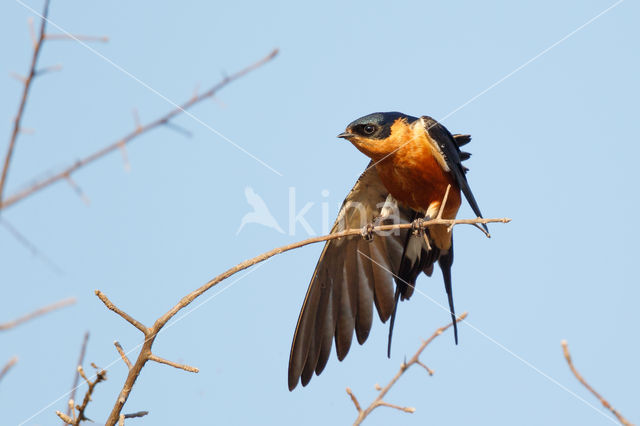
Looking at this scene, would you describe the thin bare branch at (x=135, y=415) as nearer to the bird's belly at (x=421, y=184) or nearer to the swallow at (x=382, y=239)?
the swallow at (x=382, y=239)

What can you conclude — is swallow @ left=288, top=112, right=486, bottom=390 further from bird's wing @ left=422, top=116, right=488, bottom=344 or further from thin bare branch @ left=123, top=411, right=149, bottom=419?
thin bare branch @ left=123, top=411, right=149, bottom=419

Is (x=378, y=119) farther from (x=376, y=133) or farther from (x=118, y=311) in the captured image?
(x=118, y=311)

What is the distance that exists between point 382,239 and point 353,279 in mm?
504

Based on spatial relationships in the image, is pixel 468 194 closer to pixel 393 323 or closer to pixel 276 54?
pixel 393 323

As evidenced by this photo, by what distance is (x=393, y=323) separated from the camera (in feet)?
20.8

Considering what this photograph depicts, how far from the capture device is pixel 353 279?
707 centimetres

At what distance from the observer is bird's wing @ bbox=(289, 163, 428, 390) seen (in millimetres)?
6684

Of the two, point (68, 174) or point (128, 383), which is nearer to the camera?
point (68, 174)

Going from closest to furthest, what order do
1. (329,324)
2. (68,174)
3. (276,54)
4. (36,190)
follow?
(36,190)
(68,174)
(276,54)
(329,324)

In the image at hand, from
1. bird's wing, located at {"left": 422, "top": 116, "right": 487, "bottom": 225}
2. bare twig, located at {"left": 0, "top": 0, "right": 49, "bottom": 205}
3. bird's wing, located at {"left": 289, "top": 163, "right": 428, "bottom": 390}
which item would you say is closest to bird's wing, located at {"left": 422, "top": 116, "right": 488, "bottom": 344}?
bird's wing, located at {"left": 422, "top": 116, "right": 487, "bottom": 225}

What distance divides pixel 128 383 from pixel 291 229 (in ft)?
9.18

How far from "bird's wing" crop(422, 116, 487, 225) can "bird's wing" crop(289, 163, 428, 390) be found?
720 mm

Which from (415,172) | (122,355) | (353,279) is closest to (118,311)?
(122,355)

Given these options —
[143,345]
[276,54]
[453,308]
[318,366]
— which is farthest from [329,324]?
[276,54]
